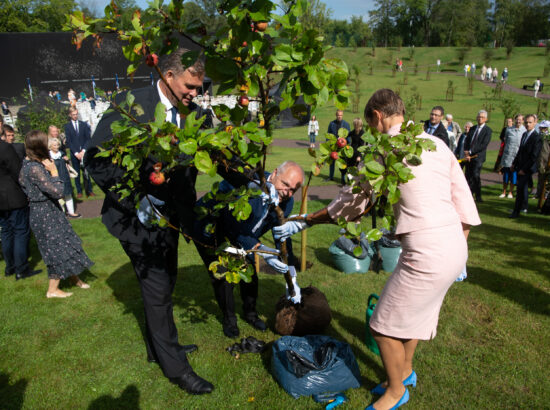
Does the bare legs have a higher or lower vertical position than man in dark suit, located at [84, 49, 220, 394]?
lower

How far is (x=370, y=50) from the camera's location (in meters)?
52.7

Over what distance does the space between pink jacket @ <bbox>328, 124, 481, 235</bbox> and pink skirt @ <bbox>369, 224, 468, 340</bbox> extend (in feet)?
0.20

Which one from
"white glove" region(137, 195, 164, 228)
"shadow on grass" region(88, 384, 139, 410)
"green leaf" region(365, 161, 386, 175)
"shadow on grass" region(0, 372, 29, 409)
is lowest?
"shadow on grass" region(0, 372, 29, 409)

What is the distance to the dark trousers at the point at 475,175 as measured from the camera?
8.27 metres

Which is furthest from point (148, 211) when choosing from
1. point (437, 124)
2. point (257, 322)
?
point (437, 124)

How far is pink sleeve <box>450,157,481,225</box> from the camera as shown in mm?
2348

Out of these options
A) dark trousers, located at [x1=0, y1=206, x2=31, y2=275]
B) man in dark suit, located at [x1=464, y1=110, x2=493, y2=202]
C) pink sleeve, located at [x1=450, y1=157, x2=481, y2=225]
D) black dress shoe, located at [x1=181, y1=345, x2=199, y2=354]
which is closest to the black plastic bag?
black dress shoe, located at [x1=181, y1=345, x2=199, y2=354]

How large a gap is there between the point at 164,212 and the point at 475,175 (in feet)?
25.7

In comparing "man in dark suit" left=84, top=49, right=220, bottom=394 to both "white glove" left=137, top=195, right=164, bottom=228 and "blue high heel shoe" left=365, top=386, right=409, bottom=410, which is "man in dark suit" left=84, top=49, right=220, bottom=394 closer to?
"white glove" left=137, top=195, right=164, bottom=228

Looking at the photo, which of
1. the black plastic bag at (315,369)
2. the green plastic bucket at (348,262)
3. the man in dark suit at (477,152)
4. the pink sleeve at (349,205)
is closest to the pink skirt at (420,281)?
the pink sleeve at (349,205)

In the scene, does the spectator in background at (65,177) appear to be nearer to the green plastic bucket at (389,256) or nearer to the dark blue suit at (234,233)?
the dark blue suit at (234,233)

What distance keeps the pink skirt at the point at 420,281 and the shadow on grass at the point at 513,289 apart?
98.1 inches

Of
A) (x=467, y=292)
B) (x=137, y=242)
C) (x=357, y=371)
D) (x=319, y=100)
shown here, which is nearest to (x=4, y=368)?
(x=137, y=242)

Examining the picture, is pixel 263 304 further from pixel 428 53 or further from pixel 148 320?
pixel 428 53
